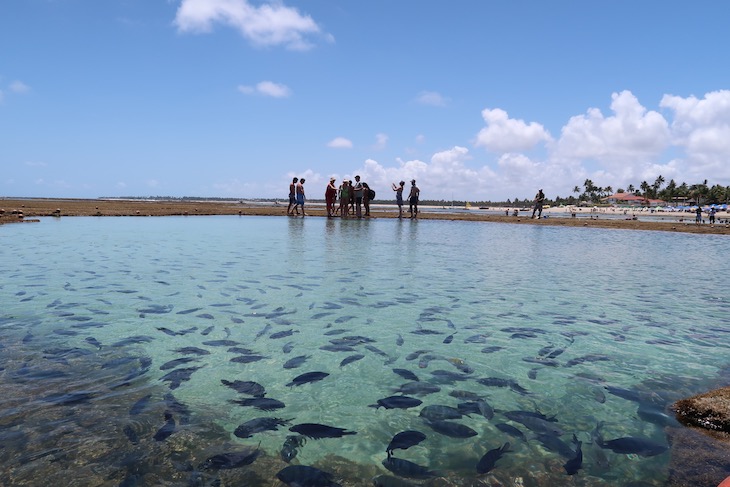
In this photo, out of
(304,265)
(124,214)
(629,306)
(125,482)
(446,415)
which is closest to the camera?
(125,482)

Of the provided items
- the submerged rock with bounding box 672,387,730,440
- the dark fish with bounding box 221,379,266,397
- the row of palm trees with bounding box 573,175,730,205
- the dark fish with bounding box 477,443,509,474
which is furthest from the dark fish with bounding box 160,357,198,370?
the row of palm trees with bounding box 573,175,730,205

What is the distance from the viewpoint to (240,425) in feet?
13.9

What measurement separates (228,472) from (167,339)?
361 centimetres

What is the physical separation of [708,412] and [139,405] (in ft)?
18.9

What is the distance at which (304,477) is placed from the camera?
11.4 feet

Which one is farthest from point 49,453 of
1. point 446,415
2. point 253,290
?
point 253,290

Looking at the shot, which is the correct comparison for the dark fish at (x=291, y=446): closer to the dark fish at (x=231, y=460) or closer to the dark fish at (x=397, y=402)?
the dark fish at (x=231, y=460)

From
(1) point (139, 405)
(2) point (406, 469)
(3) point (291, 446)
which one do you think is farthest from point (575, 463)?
(1) point (139, 405)

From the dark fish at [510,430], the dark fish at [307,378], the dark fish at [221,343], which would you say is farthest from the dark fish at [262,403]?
the dark fish at [510,430]

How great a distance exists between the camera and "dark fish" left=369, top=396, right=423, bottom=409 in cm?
475

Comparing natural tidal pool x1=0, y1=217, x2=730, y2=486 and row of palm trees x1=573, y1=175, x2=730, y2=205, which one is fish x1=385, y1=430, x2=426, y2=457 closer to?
natural tidal pool x1=0, y1=217, x2=730, y2=486

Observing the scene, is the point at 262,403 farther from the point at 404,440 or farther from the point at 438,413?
the point at 438,413

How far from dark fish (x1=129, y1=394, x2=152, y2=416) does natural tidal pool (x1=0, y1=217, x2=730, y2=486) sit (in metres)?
0.02

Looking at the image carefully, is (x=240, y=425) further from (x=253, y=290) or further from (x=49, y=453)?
(x=253, y=290)
